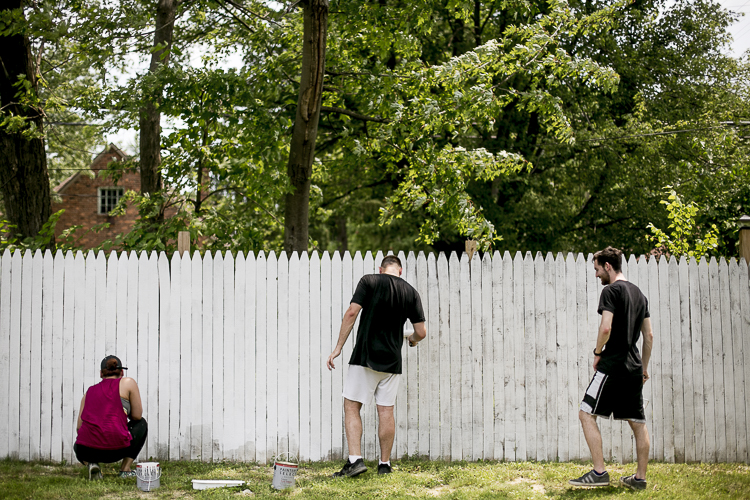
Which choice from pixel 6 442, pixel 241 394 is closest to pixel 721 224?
pixel 241 394

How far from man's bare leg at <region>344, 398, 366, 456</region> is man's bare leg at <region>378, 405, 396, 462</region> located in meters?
0.17

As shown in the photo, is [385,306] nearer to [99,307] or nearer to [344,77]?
[99,307]

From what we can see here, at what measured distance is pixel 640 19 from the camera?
1438 centimetres

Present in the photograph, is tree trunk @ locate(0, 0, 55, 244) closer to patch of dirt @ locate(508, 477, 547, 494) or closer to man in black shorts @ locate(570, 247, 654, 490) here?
patch of dirt @ locate(508, 477, 547, 494)

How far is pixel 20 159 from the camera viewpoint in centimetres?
820

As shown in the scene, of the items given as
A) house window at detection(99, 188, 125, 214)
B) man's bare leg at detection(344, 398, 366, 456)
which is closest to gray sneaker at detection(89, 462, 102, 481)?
man's bare leg at detection(344, 398, 366, 456)

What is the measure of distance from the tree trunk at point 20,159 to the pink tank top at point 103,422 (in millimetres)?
4514

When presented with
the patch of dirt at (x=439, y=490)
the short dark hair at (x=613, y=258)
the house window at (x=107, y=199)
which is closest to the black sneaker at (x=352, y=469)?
the patch of dirt at (x=439, y=490)

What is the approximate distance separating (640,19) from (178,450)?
13.9 meters

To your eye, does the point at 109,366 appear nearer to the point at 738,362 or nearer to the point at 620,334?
the point at 620,334

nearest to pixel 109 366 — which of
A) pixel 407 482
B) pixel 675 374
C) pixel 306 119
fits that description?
pixel 407 482

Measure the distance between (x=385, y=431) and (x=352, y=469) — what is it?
383mm

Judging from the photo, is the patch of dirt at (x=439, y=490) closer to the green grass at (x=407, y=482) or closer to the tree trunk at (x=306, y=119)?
the green grass at (x=407, y=482)

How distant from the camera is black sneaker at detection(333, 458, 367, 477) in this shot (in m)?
4.75
